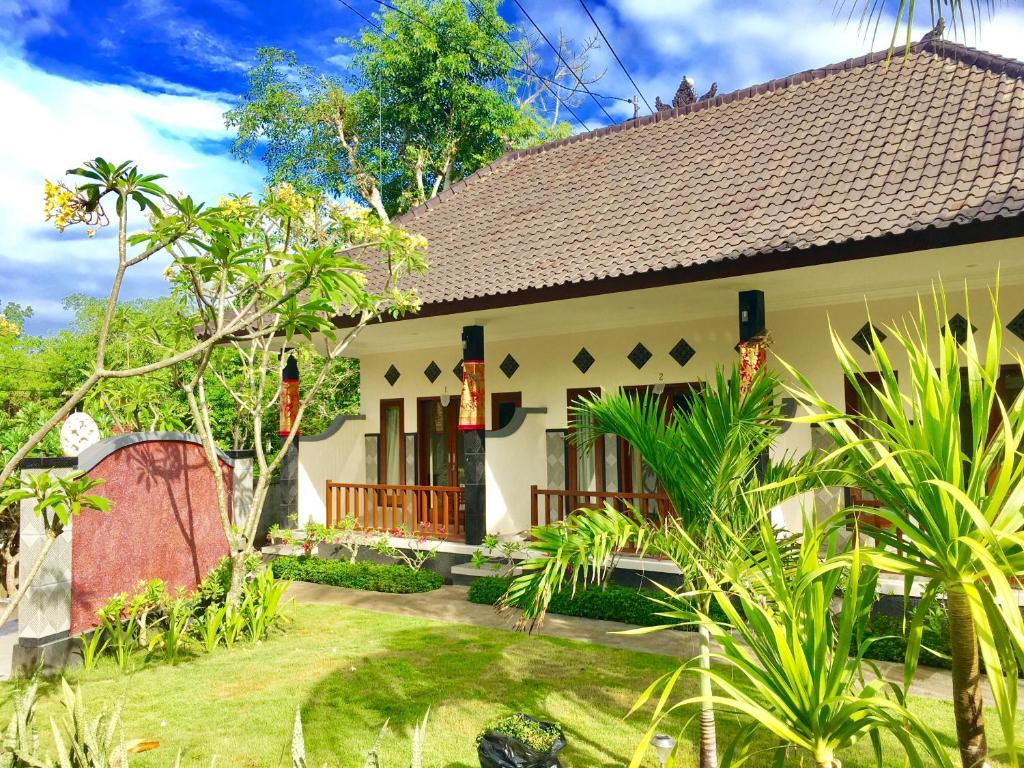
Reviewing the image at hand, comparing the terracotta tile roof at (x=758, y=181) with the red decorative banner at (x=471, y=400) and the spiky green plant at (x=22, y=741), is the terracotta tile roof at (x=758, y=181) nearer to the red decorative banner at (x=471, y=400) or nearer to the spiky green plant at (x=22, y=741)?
the red decorative banner at (x=471, y=400)

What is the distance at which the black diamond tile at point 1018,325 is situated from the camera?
682cm

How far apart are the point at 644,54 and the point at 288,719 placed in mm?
12918

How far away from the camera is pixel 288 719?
472 cm

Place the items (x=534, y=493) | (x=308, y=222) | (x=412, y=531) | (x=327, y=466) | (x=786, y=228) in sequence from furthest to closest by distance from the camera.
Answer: (x=327, y=466), (x=412, y=531), (x=534, y=493), (x=308, y=222), (x=786, y=228)

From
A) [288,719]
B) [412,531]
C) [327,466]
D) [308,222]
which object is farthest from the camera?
[327,466]

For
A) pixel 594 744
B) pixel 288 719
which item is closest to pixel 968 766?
pixel 594 744

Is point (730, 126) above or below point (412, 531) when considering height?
above

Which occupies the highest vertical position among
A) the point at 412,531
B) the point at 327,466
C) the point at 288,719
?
the point at 327,466

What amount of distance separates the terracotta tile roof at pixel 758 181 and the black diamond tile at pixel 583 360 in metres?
1.49

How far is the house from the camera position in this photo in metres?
6.62

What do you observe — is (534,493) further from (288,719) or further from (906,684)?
(906,684)

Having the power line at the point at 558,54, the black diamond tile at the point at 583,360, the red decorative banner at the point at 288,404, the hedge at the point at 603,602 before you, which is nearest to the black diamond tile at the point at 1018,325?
the hedge at the point at 603,602

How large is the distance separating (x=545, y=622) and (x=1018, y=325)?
5060 millimetres

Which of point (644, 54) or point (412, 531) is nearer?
point (412, 531)
